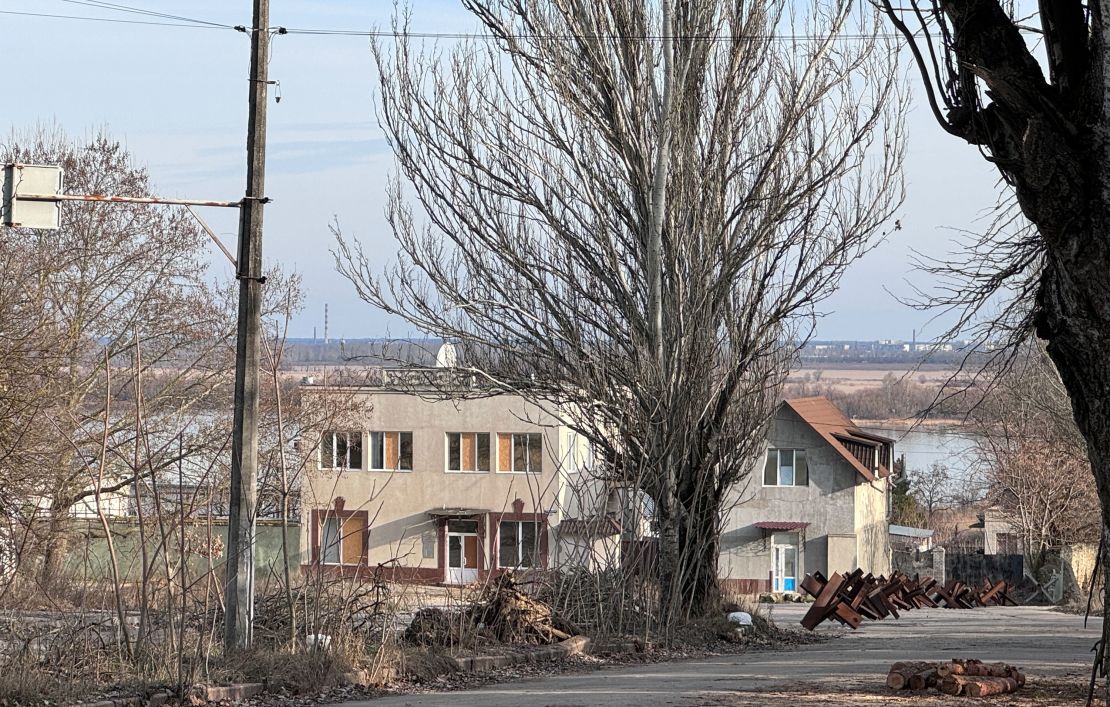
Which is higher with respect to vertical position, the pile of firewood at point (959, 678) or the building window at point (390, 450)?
the building window at point (390, 450)

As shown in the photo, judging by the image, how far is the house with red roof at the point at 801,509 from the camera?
49.7 meters

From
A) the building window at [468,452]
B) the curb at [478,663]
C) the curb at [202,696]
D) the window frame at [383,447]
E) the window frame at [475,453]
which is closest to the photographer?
the curb at [202,696]

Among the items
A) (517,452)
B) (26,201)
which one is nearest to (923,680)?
(26,201)

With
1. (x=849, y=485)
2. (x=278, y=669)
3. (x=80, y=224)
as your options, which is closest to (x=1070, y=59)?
(x=278, y=669)

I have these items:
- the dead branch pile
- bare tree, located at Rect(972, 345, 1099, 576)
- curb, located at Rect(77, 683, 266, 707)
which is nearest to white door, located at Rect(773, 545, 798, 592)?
bare tree, located at Rect(972, 345, 1099, 576)

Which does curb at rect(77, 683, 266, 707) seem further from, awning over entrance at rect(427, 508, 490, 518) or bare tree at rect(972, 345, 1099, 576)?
awning over entrance at rect(427, 508, 490, 518)

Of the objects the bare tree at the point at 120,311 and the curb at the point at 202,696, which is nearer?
the curb at the point at 202,696

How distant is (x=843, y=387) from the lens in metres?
141

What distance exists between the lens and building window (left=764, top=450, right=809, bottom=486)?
166 ft

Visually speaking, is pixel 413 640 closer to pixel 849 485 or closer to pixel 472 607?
pixel 472 607

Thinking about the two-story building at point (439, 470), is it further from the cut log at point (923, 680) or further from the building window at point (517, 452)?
the cut log at point (923, 680)

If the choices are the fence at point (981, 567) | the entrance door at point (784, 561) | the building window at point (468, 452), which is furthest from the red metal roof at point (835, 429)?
the building window at point (468, 452)

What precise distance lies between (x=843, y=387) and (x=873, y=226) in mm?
126681

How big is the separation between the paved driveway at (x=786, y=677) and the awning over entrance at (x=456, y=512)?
107 ft
